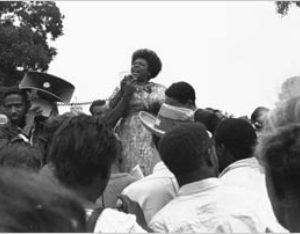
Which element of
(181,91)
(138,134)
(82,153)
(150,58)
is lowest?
(138,134)

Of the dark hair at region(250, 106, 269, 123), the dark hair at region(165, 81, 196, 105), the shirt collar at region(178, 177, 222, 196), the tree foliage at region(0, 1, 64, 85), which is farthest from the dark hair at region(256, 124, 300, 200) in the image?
the tree foliage at region(0, 1, 64, 85)

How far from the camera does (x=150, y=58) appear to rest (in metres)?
5.08

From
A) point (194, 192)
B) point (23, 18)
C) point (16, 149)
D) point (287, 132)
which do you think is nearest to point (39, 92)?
point (16, 149)

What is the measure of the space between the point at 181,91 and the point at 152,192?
1.18 meters

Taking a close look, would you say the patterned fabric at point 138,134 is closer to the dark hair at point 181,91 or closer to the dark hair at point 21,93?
the dark hair at point 181,91

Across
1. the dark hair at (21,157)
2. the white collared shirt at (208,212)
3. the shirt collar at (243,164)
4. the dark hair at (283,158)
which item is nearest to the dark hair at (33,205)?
the dark hair at (283,158)

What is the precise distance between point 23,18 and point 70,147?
30933 millimetres

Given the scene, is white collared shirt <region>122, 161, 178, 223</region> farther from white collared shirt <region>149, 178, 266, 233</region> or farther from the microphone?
the microphone

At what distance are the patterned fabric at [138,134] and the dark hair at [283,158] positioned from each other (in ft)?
10.0

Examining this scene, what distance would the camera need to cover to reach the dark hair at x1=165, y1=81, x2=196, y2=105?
4.46 meters

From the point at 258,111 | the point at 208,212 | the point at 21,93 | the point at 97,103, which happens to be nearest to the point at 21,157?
the point at 208,212

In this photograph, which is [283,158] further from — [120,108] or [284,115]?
[120,108]

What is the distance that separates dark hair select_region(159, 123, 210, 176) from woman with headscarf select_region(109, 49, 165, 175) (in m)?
1.90

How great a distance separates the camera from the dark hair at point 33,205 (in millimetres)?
1574
